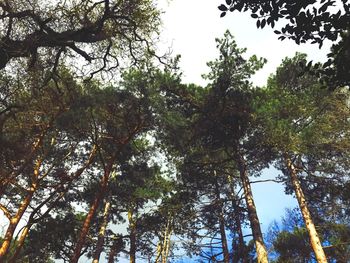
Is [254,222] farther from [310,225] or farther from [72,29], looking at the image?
[72,29]

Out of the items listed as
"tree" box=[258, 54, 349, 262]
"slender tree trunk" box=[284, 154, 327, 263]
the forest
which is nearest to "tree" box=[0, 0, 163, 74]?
the forest

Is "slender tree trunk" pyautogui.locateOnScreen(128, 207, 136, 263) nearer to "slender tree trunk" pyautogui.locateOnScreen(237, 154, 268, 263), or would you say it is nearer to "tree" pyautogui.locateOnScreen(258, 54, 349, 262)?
"slender tree trunk" pyautogui.locateOnScreen(237, 154, 268, 263)

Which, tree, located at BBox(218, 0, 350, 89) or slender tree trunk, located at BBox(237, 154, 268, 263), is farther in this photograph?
slender tree trunk, located at BBox(237, 154, 268, 263)

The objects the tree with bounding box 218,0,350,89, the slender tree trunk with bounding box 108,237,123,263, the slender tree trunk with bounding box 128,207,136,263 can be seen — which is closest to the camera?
the tree with bounding box 218,0,350,89

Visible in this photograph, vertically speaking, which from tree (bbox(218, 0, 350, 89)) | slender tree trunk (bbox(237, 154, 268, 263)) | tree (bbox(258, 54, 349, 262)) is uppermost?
tree (bbox(258, 54, 349, 262))

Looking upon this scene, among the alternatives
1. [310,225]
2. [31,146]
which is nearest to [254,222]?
[310,225]

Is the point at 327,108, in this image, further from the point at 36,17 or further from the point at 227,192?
the point at 36,17

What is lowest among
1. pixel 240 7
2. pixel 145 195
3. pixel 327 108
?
pixel 240 7

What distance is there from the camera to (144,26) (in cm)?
996

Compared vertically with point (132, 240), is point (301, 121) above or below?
above

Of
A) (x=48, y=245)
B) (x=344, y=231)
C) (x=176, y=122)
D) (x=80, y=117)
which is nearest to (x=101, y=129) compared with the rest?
(x=80, y=117)

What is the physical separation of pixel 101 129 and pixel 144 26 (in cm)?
681

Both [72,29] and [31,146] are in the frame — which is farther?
[31,146]

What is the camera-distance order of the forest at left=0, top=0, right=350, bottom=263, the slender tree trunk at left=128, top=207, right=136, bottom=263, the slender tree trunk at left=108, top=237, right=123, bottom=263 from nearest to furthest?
the forest at left=0, top=0, right=350, bottom=263, the slender tree trunk at left=108, top=237, right=123, bottom=263, the slender tree trunk at left=128, top=207, right=136, bottom=263
